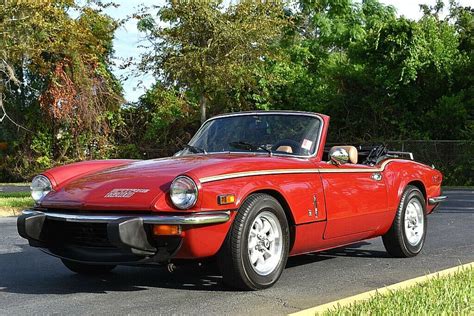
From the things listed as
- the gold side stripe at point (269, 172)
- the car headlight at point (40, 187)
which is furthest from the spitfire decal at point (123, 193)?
the car headlight at point (40, 187)

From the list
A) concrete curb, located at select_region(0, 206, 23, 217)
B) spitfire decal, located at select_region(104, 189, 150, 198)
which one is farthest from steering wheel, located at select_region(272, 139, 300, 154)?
concrete curb, located at select_region(0, 206, 23, 217)

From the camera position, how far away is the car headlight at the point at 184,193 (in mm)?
4633

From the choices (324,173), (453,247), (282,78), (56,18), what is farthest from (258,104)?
(324,173)

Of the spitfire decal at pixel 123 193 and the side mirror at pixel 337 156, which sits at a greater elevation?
the side mirror at pixel 337 156

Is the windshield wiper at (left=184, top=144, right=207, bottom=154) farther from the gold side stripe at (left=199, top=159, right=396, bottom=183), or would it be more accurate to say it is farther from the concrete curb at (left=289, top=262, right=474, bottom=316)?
the concrete curb at (left=289, top=262, right=474, bottom=316)

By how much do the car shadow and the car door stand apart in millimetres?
779

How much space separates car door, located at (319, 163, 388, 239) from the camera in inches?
223

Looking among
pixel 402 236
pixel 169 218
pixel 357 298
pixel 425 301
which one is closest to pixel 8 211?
pixel 402 236

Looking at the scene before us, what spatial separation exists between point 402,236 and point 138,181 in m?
3.09

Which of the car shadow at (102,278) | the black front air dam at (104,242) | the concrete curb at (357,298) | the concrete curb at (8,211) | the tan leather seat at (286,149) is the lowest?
the concrete curb at (8,211)

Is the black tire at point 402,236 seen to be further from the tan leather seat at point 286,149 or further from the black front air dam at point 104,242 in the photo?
the black front air dam at point 104,242

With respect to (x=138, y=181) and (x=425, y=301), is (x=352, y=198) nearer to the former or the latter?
(x=425, y=301)

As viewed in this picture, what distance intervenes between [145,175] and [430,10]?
45.0m

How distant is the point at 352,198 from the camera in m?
5.91
